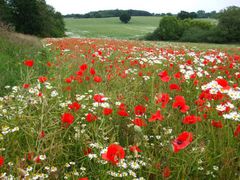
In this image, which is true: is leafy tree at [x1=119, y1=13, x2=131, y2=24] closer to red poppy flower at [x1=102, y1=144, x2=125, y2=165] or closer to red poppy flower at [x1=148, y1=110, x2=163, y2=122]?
red poppy flower at [x1=148, y1=110, x2=163, y2=122]

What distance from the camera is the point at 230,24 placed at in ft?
157

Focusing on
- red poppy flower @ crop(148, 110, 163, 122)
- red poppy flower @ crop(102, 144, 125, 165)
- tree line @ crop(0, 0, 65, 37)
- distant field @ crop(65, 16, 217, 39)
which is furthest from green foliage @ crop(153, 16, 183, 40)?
red poppy flower @ crop(102, 144, 125, 165)

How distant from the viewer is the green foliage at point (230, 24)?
46500 millimetres

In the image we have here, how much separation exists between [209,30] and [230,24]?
414 centimetres

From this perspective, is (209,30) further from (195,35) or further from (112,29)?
(112,29)

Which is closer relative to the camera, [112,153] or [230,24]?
[112,153]

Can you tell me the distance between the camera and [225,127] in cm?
262

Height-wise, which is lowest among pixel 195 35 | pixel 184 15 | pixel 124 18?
pixel 195 35

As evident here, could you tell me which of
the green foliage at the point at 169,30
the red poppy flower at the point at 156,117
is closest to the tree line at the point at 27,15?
the green foliage at the point at 169,30

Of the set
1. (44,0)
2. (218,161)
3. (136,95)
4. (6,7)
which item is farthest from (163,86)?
(44,0)

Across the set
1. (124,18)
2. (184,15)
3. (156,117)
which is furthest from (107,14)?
(156,117)

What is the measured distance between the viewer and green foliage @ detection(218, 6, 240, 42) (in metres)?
46.5

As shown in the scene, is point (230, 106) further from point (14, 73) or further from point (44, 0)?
point (44, 0)

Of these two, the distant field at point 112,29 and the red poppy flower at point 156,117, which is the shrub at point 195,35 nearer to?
the distant field at point 112,29
